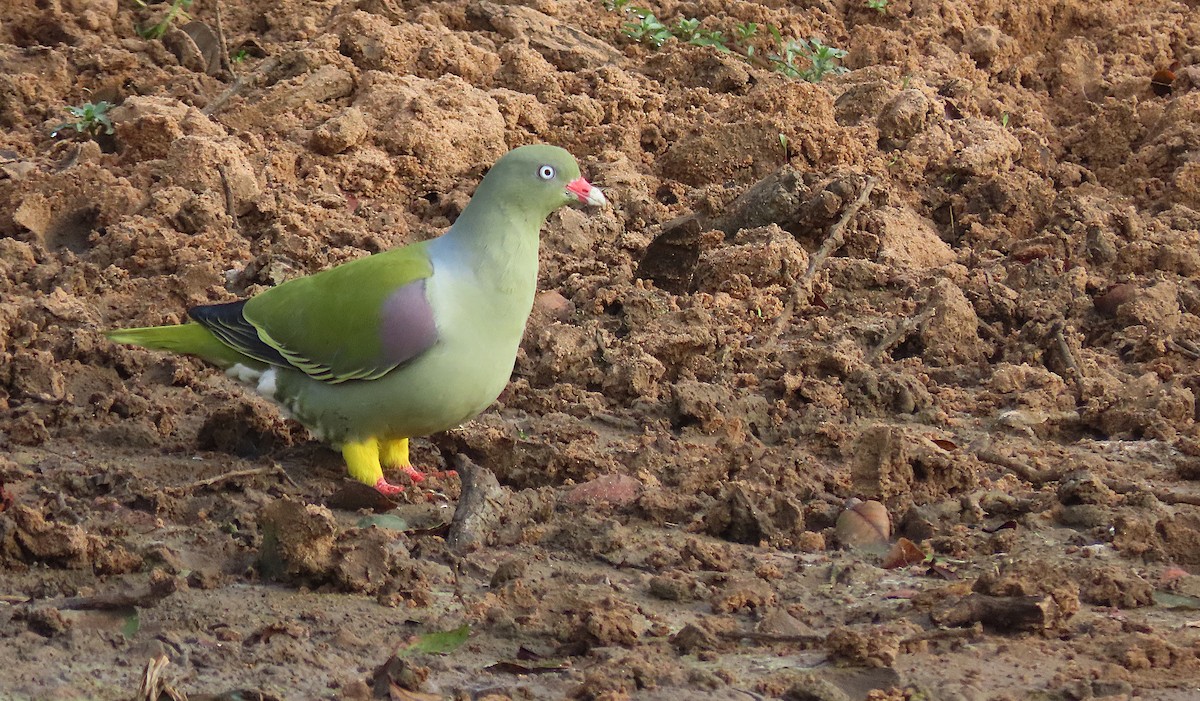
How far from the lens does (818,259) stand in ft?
21.3

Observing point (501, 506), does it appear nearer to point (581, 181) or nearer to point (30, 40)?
point (581, 181)

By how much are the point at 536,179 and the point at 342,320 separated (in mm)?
755

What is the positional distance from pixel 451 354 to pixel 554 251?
6.53ft

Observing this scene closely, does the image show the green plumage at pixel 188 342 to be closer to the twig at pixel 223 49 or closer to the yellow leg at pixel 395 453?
the yellow leg at pixel 395 453

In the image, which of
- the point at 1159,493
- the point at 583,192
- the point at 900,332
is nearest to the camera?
the point at 1159,493

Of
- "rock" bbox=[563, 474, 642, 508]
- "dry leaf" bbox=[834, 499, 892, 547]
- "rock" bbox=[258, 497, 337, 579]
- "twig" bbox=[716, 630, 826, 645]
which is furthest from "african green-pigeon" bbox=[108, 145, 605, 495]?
"twig" bbox=[716, 630, 826, 645]

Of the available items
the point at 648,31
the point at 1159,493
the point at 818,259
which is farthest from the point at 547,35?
the point at 1159,493

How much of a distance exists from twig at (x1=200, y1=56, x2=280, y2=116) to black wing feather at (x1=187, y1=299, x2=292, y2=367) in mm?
2201

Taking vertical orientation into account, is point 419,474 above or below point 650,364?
below

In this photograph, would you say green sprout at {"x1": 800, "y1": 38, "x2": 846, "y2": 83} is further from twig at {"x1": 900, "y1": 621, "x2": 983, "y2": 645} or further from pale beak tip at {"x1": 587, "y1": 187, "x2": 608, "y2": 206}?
twig at {"x1": 900, "y1": 621, "x2": 983, "y2": 645}

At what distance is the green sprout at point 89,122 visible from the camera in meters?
6.93

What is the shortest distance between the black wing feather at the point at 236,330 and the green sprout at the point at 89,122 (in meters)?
2.15

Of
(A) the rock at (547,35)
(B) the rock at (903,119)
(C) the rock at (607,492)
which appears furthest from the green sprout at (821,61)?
(C) the rock at (607,492)

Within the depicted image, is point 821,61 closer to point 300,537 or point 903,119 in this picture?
point 903,119
